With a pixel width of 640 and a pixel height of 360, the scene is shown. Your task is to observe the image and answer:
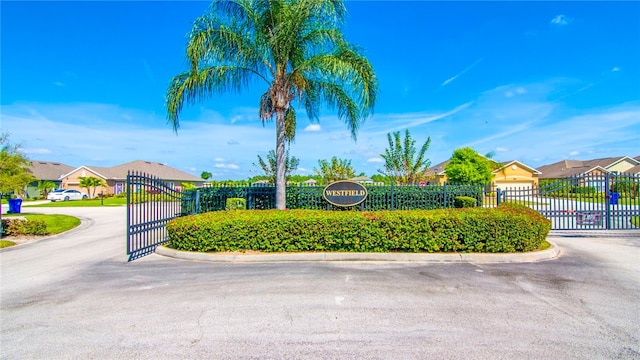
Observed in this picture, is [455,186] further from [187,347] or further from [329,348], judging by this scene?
[187,347]

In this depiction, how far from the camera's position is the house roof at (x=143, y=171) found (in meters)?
45.6

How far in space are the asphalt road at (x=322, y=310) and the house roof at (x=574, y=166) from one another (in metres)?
48.9

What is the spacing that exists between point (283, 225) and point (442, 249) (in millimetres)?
3746

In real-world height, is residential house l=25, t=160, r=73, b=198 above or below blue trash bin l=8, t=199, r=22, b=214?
above

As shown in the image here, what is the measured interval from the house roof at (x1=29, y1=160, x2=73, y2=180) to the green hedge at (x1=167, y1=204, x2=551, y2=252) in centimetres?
5280

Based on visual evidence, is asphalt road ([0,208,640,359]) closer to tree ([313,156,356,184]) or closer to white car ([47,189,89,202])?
tree ([313,156,356,184])

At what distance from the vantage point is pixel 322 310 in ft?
14.5

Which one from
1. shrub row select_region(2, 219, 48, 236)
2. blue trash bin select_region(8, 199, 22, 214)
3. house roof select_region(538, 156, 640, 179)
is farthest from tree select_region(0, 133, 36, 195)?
house roof select_region(538, 156, 640, 179)

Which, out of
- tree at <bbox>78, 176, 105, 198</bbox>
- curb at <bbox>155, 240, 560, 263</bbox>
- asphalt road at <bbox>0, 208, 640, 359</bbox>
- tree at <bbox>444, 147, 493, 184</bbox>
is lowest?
asphalt road at <bbox>0, 208, 640, 359</bbox>

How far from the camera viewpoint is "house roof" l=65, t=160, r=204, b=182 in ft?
150

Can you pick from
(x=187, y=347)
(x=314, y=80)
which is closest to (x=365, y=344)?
(x=187, y=347)

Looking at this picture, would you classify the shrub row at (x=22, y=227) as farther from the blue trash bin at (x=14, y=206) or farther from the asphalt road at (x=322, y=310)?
the blue trash bin at (x=14, y=206)

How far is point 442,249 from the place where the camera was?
297 inches

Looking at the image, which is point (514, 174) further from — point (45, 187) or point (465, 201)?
point (45, 187)
